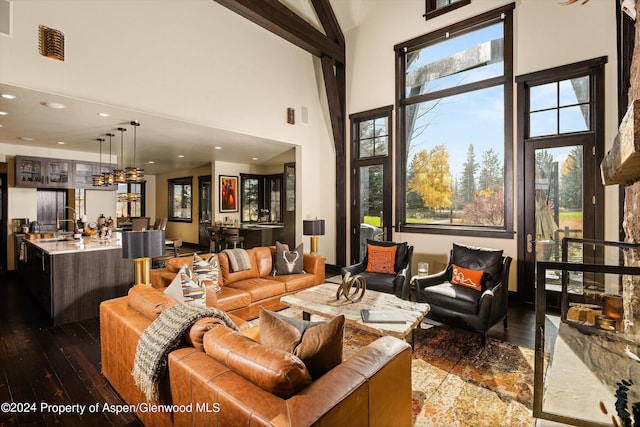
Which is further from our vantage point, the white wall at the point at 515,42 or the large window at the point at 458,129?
the large window at the point at 458,129

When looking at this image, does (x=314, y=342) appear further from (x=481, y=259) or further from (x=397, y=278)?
(x=481, y=259)

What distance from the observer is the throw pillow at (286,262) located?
14.9 ft

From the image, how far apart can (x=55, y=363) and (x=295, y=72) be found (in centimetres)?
567

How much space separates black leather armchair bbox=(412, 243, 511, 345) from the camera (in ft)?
10.4

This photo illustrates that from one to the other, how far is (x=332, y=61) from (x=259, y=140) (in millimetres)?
2162

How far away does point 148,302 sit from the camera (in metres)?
2.14

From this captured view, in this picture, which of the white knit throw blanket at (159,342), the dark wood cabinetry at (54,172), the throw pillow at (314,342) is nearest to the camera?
the throw pillow at (314,342)

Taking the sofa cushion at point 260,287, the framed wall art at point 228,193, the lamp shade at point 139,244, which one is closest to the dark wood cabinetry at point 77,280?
the sofa cushion at point 260,287

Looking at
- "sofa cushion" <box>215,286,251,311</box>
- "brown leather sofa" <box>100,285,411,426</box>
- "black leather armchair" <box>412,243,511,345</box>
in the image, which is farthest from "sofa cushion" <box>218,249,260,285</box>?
"black leather armchair" <box>412,243,511,345</box>

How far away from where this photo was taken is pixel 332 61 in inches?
248

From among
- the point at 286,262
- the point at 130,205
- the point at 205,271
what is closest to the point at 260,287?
the point at 286,262

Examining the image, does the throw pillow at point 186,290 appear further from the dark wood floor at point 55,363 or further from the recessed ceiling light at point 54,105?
the recessed ceiling light at point 54,105

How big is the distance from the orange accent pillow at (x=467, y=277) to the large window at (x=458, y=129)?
1.33 metres

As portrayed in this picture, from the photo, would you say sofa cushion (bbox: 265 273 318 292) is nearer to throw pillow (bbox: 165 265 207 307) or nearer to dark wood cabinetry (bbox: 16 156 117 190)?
throw pillow (bbox: 165 265 207 307)
